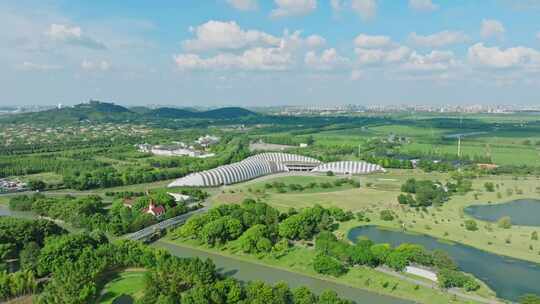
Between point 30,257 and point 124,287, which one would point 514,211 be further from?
point 30,257

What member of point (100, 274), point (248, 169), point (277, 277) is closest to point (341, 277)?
point (277, 277)

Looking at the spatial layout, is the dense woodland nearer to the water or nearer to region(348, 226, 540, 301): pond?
the water

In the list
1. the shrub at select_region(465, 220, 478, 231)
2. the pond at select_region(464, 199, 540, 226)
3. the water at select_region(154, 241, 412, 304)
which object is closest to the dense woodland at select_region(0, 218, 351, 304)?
the water at select_region(154, 241, 412, 304)

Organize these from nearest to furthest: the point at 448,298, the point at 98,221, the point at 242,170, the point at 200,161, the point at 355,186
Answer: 1. the point at 448,298
2. the point at 98,221
3. the point at 355,186
4. the point at 242,170
5. the point at 200,161

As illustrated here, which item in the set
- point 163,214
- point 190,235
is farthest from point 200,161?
point 190,235

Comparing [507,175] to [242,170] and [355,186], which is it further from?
[242,170]

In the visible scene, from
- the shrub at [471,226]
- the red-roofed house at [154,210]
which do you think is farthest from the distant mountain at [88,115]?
the shrub at [471,226]
